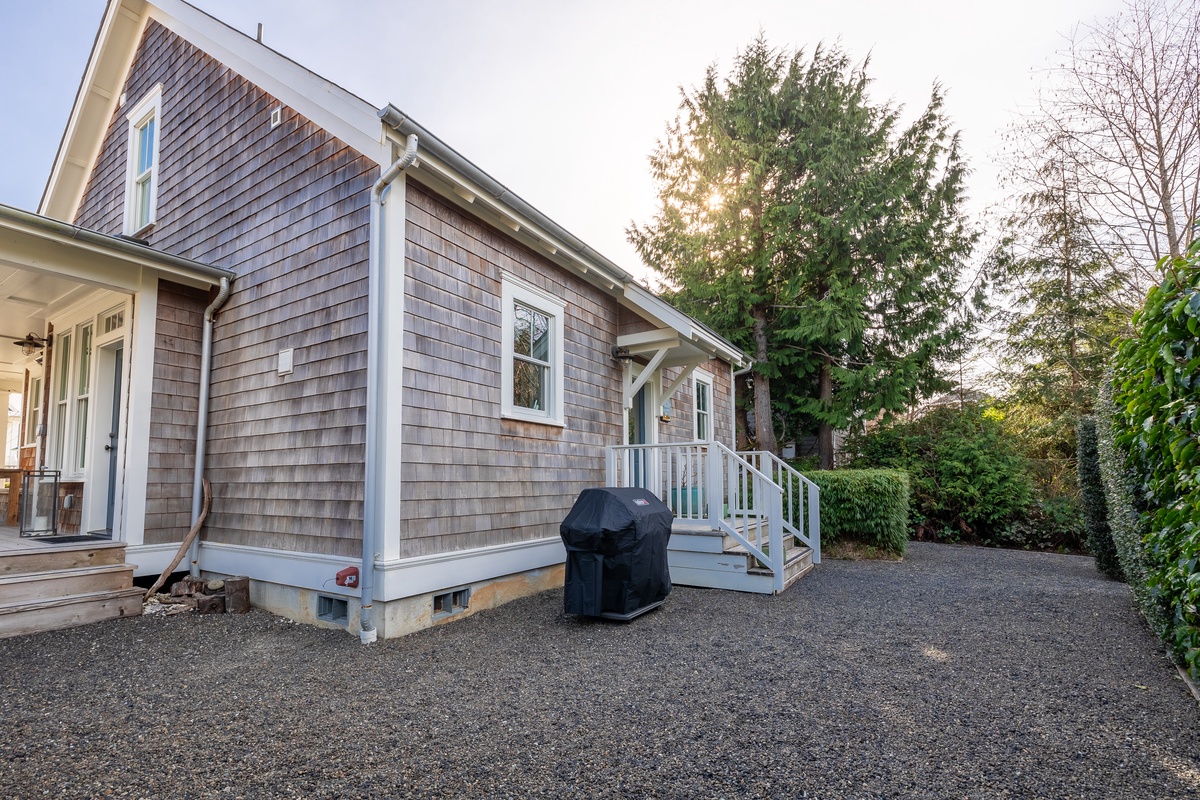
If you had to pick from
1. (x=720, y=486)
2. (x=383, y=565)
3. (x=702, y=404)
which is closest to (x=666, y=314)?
(x=720, y=486)

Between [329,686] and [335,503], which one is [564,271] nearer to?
[335,503]

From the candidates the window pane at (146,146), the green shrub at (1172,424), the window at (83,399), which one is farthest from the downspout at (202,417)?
the green shrub at (1172,424)

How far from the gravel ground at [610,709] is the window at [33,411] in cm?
422

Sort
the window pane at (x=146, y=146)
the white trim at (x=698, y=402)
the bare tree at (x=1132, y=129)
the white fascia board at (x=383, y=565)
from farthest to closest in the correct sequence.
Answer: the white trim at (x=698, y=402) → the bare tree at (x=1132, y=129) → the window pane at (x=146, y=146) → the white fascia board at (x=383, y=565)

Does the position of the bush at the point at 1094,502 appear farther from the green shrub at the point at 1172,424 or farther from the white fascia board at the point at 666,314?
the white fascia board at the point at 666,314

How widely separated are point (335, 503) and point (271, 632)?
1036 millimetres

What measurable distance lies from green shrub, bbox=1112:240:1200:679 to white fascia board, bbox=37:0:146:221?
32.8 feet

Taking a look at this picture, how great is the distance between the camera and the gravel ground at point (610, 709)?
2312 mm

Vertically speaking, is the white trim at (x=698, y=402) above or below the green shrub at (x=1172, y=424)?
above

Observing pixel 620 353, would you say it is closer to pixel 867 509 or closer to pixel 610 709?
pixel 867 509

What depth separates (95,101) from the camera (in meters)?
7.79

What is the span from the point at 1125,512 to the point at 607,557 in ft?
12.8

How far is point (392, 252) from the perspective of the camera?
14.9 ft

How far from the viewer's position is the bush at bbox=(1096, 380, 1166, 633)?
4.05m
